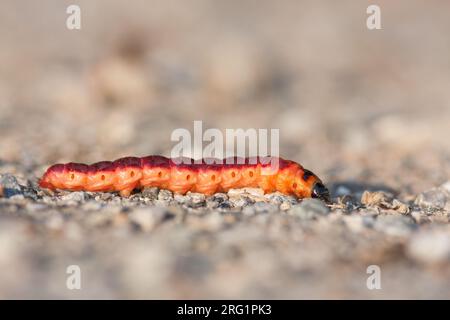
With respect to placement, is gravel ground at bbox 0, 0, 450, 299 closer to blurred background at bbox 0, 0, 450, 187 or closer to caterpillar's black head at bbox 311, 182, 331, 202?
blurred background at bbox 0, 0, 450, 187

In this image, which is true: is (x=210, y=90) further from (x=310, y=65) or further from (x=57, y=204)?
(x=57, y=204)

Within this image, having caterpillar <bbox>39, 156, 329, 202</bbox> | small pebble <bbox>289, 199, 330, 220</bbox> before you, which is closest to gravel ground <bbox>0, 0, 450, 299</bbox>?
small pebble <bbox>289, 199, 330, 220</bbox>

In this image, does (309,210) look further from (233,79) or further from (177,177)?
(233,79)

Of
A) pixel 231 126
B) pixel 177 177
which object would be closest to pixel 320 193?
pixel 177 177

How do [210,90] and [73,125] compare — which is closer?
[73,125]
